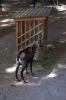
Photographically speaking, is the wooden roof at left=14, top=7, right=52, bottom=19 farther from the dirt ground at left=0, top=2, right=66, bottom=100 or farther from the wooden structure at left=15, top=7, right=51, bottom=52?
the dirt ground at left=0, top=2, right=66, bottom=100

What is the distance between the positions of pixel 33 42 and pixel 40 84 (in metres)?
1.57

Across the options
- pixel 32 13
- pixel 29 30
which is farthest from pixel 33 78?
pixel 32 13

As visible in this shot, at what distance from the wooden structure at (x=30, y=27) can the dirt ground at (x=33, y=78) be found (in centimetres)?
63

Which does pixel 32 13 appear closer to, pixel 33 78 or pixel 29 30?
pixel 29 30

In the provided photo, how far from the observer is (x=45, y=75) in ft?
25.7

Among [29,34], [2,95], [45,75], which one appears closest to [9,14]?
[29,34]

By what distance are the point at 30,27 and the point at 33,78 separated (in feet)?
5.33

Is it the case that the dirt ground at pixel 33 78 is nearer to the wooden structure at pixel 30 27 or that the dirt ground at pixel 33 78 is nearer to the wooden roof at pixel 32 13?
the wooden structure at pixel 30 27

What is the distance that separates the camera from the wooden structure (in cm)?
854

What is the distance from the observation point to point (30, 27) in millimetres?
8703

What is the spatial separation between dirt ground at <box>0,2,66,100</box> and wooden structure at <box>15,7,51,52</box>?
630mm

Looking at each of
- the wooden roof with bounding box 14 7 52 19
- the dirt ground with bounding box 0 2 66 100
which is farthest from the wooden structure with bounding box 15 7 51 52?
the dirt ground with bounding box 0 2 66 100

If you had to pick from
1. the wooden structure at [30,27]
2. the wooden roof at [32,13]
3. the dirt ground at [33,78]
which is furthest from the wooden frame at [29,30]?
the dirt ground at [33,78]

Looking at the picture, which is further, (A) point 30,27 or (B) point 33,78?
(A) point 30,27
